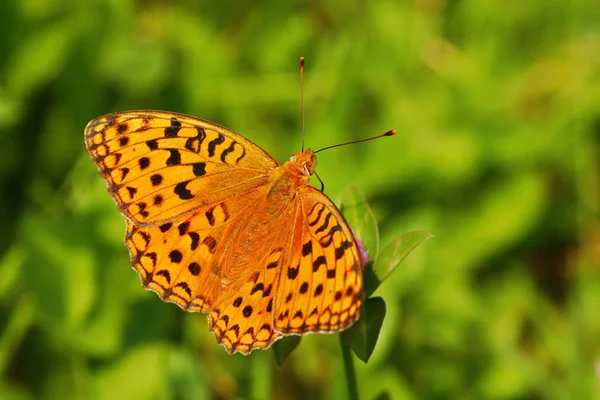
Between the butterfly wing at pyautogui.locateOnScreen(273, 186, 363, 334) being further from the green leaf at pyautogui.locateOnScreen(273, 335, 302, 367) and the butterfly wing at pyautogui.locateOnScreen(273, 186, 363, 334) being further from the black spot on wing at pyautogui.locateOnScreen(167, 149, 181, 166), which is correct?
the black spot on wing at pyautogui.locateOnScreen(167, 149, 181, 166)

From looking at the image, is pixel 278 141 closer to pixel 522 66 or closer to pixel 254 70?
pixel 254 70

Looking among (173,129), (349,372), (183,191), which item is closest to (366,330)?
(349,372)

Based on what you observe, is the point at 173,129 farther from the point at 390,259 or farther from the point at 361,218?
the point at 390,259

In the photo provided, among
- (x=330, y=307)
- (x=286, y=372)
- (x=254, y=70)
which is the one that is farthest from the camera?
(x=254, y=70)

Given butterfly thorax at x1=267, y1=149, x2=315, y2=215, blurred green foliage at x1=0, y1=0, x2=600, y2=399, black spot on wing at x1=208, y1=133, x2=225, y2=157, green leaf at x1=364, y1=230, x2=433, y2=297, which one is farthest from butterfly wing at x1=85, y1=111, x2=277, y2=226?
blurred green foliage at x1=0, y1=0, x2=600, y2=399

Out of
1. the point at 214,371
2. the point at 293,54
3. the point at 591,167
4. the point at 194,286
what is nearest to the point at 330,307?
the point at 194,286

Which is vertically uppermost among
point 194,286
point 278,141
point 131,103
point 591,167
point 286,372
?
point 194,286

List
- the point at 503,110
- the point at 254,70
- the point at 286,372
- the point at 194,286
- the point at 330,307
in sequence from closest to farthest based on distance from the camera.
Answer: the point at 330,307 < the point at 194,286 < the point at 286,372 < the point at 503,110 < the point at 254,70
